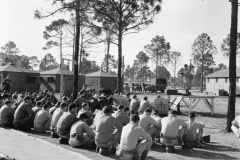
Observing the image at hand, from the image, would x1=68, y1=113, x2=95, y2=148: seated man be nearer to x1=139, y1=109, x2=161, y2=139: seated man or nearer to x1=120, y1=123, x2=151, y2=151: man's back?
x1=139, y1=109, x2=161, y2=139: seated man

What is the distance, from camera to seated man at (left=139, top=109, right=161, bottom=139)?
761cm

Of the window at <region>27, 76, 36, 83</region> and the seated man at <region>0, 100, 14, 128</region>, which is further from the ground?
the window at <region>27, 76, 36, 83</region>

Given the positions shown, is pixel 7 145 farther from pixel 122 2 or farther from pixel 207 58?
pixel 207 58

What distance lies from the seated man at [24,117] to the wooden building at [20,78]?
23.2m

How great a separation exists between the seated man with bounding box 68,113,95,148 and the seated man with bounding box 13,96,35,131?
313cm

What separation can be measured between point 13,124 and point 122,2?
39.4 feet

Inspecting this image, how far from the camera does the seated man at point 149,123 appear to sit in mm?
7613

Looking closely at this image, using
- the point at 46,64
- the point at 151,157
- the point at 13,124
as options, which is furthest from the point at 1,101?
the point at 46,64

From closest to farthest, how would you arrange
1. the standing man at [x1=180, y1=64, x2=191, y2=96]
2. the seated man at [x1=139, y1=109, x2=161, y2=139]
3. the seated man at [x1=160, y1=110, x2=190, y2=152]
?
the seated man at [x1=160, y1=110, x2=190, y2=152] < the seated man at [x1=139, y1=109, x2=161, y2=139] < the standing man at [x1=180, y1=64, x2=191, y2=96]

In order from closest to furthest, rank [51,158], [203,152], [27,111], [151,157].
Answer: [51,158], [151,157], [203,152], [27,111]

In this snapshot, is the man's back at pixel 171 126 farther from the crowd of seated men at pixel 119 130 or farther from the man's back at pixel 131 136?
the man's back at pixel 131 136

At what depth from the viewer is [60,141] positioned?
26.1 feet

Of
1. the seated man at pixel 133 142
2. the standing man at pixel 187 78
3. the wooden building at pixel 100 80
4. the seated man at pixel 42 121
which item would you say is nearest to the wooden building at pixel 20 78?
the wooden building at pixel 100 80

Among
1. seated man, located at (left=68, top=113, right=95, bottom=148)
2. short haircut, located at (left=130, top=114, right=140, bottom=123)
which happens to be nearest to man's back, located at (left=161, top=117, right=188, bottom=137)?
short haircut, located at (left=130, top=114, right=140, bottom=123)
